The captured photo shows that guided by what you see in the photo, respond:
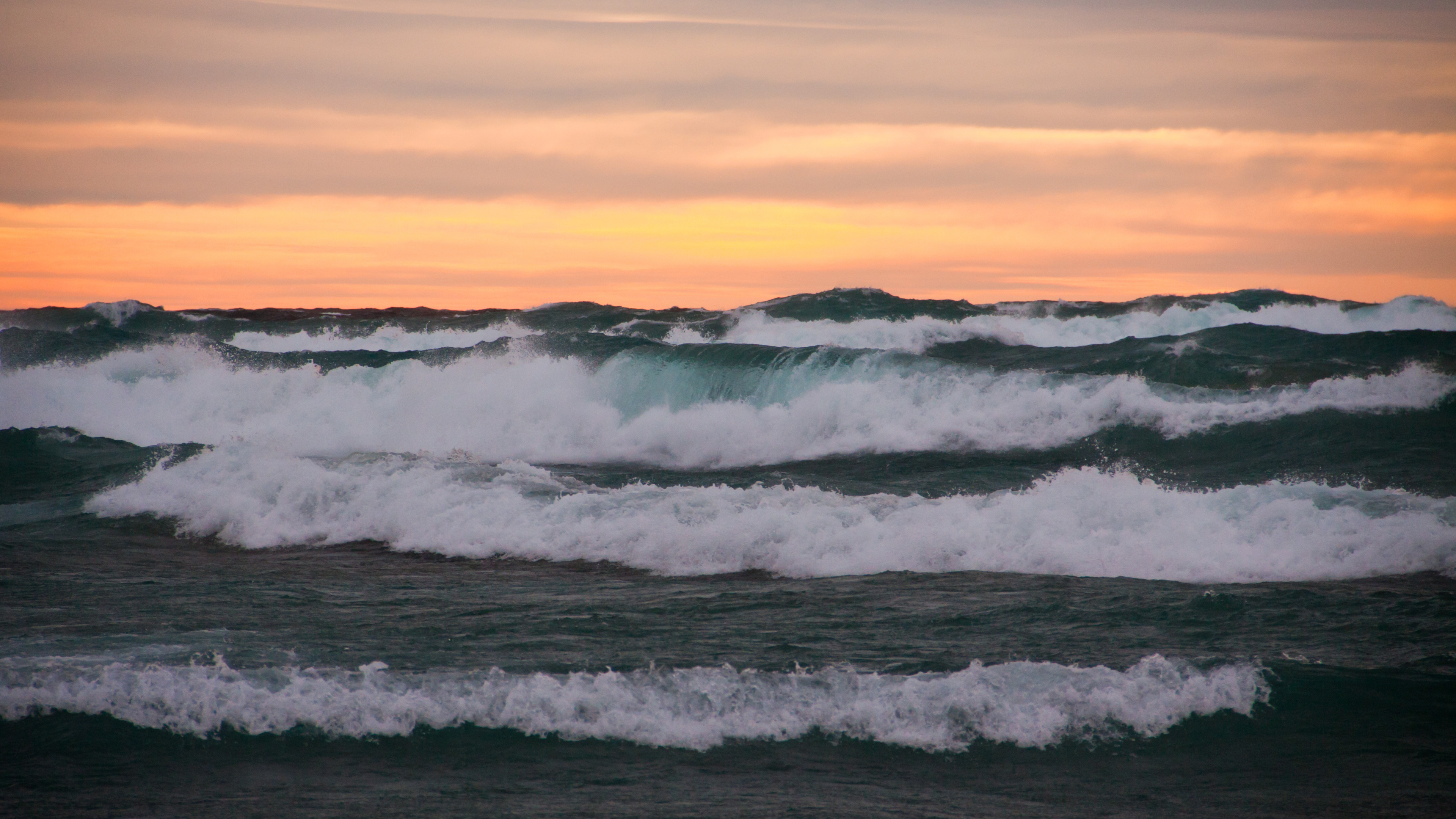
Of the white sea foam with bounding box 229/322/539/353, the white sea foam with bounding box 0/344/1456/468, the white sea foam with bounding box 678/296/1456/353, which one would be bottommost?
the white sea foam with bounding box 0/344/1456/468

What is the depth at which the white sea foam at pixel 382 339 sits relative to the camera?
115 feet

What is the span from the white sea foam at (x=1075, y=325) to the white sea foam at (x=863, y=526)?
18.4 m

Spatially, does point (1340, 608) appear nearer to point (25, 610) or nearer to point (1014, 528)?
point (1014, 528)

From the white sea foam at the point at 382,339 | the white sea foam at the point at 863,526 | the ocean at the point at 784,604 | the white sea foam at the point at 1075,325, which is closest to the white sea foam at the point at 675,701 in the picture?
the ocean at the point at 784,604

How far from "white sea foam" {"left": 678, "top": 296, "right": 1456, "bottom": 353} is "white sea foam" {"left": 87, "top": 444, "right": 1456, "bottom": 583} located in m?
18.4

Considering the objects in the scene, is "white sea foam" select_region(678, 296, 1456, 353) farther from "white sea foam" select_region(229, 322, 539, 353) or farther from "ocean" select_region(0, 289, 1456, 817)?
"ocean" select_region(0, 289, 1456, 817)

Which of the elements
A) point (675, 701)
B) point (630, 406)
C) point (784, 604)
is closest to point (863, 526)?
point (784, 604)

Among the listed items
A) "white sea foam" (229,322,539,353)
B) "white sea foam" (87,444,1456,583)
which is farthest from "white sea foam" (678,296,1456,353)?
"white sea foam" (87,444,1456,583)

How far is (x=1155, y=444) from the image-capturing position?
16641mm

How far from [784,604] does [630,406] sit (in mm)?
13737

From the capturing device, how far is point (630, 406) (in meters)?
21.7

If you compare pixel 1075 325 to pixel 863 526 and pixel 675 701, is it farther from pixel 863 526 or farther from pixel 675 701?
pixel 675 701

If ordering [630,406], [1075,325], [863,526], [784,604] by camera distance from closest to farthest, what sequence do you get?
1. [784,604]
2. [863,526]
3. [630,406]
4. [1075,325]

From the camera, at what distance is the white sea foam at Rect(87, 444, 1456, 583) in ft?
31.6
